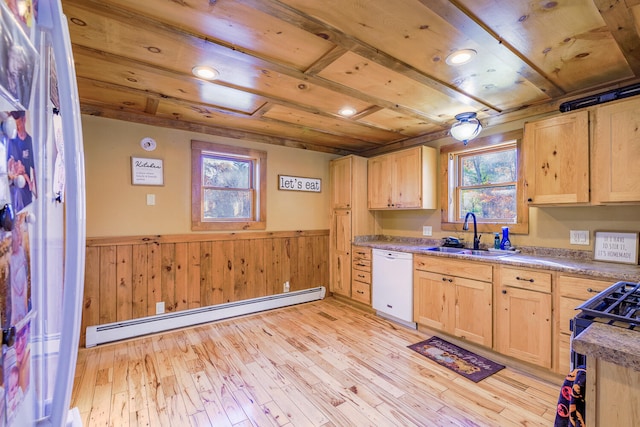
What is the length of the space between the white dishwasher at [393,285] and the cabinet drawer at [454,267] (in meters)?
0.15

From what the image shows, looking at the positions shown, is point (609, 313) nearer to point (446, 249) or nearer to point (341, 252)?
point (446, 249)

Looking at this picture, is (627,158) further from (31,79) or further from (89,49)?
(89,49)

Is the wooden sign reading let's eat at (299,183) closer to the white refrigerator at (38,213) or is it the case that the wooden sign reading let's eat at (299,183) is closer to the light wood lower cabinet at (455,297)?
the light wood lower cabinet at (455,297)

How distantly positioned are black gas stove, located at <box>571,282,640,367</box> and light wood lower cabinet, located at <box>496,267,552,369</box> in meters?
1.13

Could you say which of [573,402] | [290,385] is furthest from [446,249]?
[573,402]

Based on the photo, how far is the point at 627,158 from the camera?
6.77ft

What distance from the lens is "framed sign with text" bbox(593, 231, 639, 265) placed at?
2.25 m

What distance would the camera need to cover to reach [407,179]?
12.1 feet

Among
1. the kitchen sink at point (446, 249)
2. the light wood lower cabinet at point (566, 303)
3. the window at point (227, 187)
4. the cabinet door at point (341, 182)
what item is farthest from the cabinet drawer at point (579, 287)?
the window at point (227, 187)

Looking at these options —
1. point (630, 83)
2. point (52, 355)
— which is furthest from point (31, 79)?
point (630, 83)

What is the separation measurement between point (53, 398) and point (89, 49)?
2.14 m

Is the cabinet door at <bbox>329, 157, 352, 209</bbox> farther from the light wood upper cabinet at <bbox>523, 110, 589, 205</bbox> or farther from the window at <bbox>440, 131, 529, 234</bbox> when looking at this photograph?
the light wood upper cabinet at <bbox>523, 110, 589, 205</bbox>

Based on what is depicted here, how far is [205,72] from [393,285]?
2.92 metres

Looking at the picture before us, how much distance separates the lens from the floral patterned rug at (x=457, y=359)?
242cm
